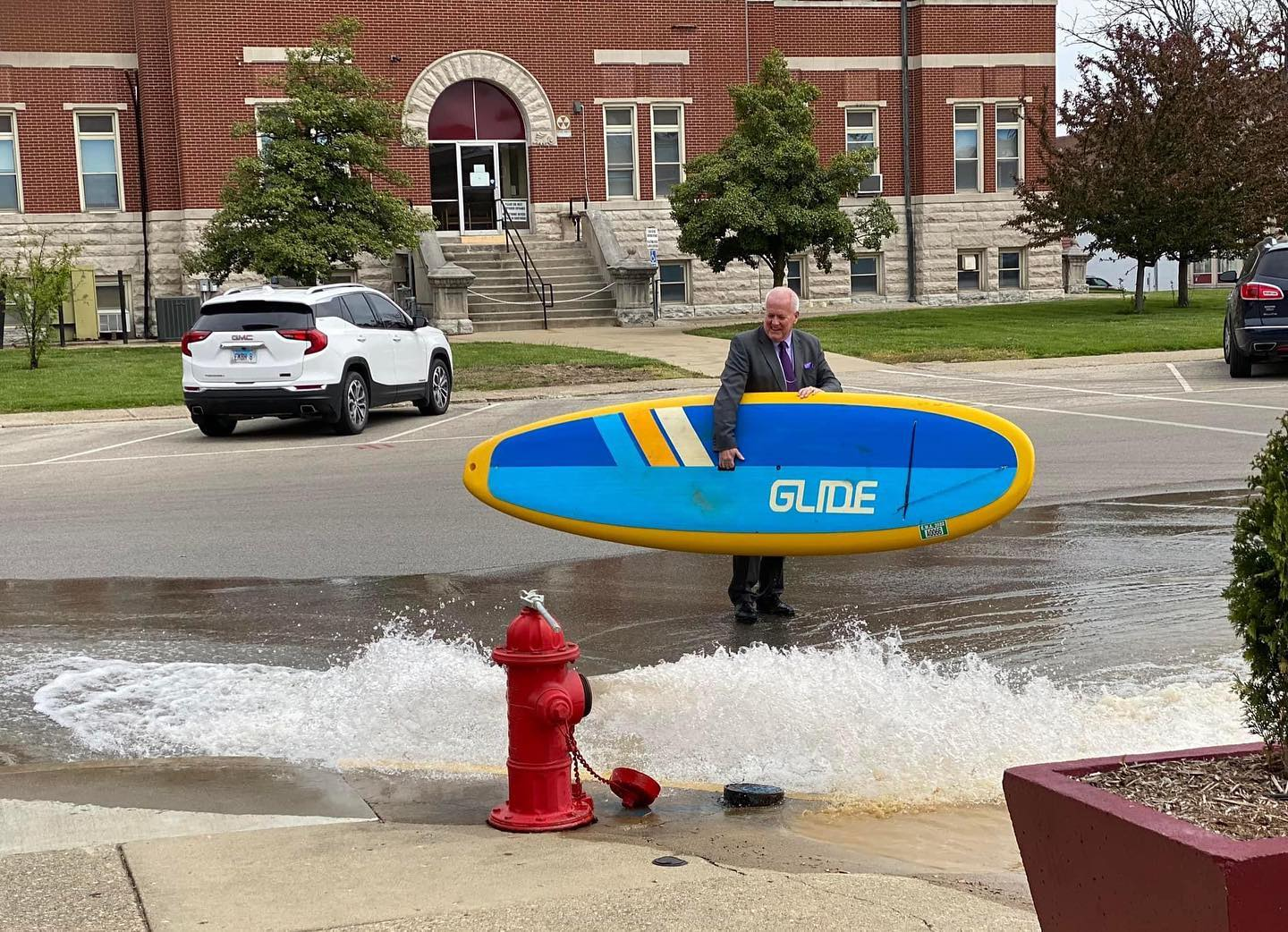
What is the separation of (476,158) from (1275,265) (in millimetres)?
19059

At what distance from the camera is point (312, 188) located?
26.8 m

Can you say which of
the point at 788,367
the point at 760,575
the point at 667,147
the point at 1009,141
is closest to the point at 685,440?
the point at 788,367

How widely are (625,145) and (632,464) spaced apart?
89.2 ft

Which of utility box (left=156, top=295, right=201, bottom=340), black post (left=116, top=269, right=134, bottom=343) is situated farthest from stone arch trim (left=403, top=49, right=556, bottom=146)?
black post (left=116, top=269, right=134, bottom=343)

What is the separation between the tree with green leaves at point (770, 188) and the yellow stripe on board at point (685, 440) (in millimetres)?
20916

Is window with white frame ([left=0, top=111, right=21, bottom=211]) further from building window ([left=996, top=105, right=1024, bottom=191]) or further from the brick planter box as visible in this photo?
the brick planter box

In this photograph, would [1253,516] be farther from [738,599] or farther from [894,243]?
[894,243]

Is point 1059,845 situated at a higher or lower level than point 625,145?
lower

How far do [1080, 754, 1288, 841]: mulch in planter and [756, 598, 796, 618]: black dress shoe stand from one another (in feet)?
16.2

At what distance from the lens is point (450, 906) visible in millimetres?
4301

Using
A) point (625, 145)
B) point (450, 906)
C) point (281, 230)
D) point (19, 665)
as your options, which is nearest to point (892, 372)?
point (281, 230)

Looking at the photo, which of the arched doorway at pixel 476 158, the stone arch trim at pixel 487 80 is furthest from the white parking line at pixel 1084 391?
the arched doorway at pixel 476 158

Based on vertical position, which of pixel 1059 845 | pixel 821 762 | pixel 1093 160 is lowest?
pixel 821 762

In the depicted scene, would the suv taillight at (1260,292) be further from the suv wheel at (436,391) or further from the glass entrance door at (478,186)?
the glass entrance door at (478,186)
